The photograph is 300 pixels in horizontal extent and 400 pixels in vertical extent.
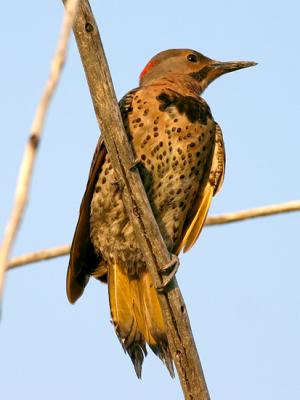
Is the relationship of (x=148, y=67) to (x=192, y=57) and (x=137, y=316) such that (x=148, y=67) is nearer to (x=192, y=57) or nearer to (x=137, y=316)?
(x=192, y=57)

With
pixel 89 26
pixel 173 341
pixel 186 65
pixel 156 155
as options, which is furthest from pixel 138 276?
pixel 89 26

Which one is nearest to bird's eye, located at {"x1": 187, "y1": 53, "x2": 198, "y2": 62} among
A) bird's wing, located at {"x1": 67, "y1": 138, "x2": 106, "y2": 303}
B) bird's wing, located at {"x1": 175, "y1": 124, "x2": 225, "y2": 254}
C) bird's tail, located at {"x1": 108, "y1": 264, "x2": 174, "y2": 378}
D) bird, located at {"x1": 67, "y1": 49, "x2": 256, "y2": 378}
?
bird, located at {"x1": 67, "y1": 49, "x2": 256, "y2": 378}

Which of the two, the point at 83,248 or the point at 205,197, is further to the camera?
the point at 205,197

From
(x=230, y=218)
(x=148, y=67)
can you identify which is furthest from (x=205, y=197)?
(x=230, y=218)

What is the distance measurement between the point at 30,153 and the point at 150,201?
410cm

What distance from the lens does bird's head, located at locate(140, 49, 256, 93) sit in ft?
22.4

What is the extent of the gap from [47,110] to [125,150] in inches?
92.3

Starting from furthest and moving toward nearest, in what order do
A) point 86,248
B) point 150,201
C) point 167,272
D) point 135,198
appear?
point 86,248
point 150,201
point 167,272
point 135,198

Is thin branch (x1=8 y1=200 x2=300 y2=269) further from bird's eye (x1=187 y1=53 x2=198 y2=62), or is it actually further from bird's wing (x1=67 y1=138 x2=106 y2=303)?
bird's eye (x1=187 y1=53 x2=198 y2=62)

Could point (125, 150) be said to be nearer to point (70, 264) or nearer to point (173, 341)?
point (173, 341)

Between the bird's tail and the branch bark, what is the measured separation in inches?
46.5

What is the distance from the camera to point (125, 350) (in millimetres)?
5691

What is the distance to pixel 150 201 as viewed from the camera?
5.92 metres

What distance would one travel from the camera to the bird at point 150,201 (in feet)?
18.7
